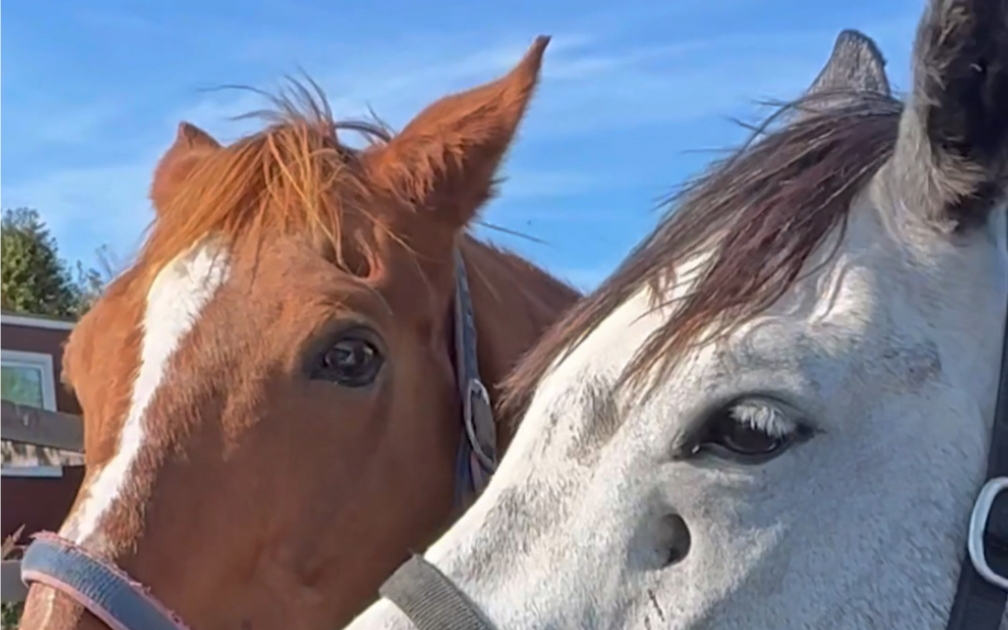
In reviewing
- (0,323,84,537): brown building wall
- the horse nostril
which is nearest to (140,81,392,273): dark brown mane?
the horse nostril

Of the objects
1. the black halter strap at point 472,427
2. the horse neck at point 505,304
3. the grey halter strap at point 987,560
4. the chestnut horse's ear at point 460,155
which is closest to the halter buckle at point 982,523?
the grey halter strap at point 987,560

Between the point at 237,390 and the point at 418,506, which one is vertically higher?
the point at 237,390

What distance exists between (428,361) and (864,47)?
41.2 inches

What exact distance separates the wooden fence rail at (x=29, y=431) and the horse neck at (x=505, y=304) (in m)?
2.93

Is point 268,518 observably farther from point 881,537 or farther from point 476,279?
point 881,537

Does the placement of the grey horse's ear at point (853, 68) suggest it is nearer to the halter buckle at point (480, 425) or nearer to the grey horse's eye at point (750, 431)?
the grey horse's eye at point (750, 431)

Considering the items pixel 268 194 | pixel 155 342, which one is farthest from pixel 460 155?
pixel 155 342

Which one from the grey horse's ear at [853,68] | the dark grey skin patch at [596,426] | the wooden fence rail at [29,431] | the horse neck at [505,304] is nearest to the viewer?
the dark grey skin patch at [596,426]

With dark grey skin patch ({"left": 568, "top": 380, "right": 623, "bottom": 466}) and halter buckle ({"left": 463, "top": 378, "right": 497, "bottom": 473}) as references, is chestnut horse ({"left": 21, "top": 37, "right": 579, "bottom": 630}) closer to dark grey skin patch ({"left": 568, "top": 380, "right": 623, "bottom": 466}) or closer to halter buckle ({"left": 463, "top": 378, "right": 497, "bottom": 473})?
halter buckle ({"left": 463, "top": 378, "right": 497, "bottom": 473})

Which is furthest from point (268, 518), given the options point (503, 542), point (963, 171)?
point (963, 171)

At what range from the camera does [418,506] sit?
101 inches

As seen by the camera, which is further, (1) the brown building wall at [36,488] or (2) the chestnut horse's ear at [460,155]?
(1) the brown building wall at [36,488]

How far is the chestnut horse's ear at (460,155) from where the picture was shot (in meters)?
2.71

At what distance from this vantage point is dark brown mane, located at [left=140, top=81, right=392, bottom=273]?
2588 millimetres
